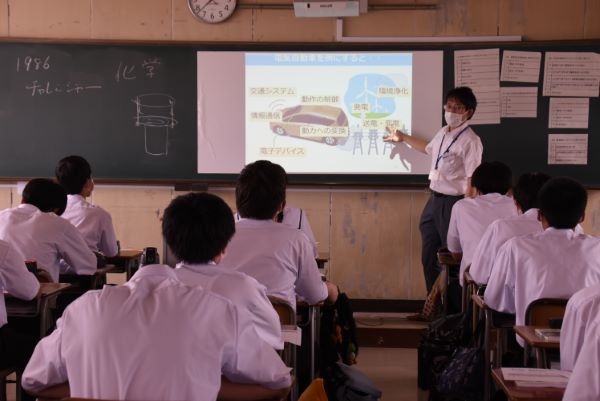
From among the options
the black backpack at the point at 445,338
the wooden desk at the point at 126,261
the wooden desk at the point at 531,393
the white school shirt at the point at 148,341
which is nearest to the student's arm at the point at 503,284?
the black backpack at the point at 445,338

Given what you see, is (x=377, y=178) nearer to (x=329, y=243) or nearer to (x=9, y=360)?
(x=329, y=243)

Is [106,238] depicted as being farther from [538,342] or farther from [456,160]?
[538,342]

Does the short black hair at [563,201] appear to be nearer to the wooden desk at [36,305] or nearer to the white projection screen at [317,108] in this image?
the wooden desk at [36,305]

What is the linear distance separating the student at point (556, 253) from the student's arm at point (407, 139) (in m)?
2.80

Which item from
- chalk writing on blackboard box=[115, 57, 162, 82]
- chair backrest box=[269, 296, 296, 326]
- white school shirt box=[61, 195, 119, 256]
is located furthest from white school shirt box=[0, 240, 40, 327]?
chalk writing on blackboard box=[115, 57, 162, 82]

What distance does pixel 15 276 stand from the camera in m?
3.14

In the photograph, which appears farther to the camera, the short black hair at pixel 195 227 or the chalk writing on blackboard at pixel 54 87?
the chalk writing on blackboard at pixel 54 87

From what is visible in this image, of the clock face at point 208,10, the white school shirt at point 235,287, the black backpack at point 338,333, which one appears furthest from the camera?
the clock face at point 208,10

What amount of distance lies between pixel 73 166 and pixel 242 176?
1914 mm

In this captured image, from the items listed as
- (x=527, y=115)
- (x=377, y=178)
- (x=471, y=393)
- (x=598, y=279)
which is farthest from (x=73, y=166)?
(x=527, y=115)

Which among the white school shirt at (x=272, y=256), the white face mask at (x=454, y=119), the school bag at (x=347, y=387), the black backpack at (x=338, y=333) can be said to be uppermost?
the white face mask at (x=454, y=119)

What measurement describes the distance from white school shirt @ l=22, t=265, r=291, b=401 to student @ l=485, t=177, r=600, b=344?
65.7 inches

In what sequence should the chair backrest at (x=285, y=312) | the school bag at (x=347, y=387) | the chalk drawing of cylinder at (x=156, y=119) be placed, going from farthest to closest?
the chalk drawing of cylinder at (x=156, y=119) → the school bag at (x=347, y=387) → the chair backrest at (x=285, y=312)

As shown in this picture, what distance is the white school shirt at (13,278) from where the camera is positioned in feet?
10.2
